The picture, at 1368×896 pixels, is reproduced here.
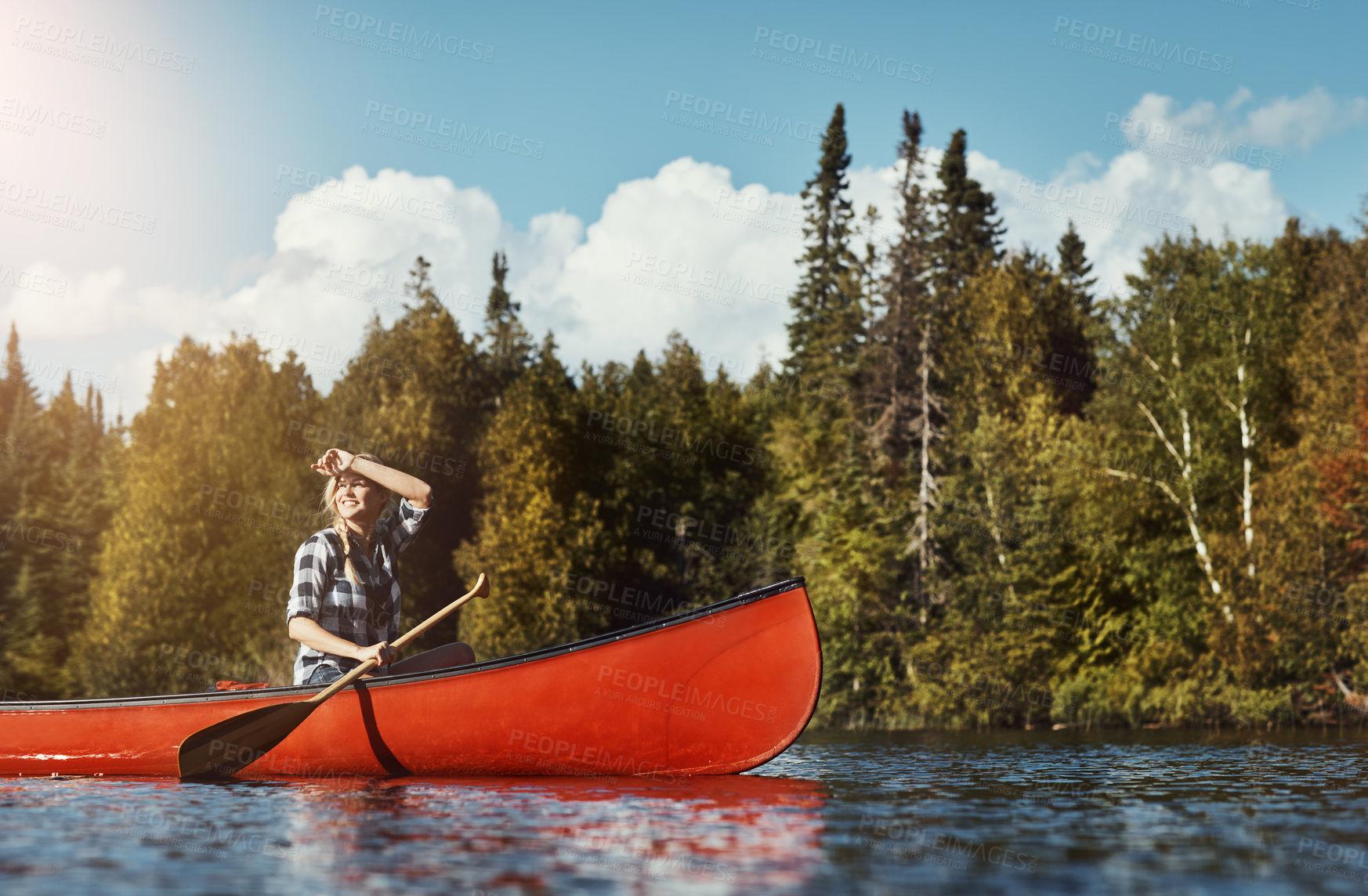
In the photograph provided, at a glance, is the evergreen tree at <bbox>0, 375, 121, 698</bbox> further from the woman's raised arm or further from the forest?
the woman's raised arm

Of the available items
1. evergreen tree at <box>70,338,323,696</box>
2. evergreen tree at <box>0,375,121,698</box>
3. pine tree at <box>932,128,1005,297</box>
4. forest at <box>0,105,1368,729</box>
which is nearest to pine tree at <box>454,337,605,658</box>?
forest at <box>0,105,1368,729</box>

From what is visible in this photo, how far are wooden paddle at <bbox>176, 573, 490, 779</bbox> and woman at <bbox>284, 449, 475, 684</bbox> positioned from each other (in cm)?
26

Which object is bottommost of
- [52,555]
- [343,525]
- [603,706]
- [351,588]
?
[603,706]

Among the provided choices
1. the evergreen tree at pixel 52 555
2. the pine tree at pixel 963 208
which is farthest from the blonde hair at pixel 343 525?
the pine tree at pixel 963 208

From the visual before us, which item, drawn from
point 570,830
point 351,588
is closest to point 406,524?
point 351,588

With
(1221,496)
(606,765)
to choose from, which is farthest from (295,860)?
(1221,496)

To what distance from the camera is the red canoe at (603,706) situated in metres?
9.28

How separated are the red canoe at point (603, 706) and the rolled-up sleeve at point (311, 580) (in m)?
0.76

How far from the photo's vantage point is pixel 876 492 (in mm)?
32500

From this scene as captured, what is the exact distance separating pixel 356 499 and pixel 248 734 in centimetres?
229

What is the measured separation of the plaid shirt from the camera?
9.30m

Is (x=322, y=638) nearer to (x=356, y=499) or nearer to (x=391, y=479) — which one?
(x=356, y=499)

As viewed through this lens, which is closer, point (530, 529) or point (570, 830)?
point (570, 830)

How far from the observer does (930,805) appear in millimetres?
7984
